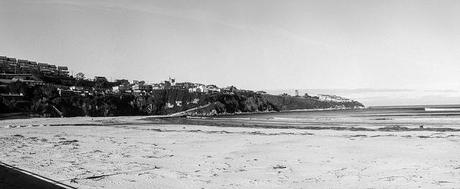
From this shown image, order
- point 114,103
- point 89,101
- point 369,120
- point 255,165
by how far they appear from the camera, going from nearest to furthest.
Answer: point 255,165, point 369,120, point 89,101, point 114,103

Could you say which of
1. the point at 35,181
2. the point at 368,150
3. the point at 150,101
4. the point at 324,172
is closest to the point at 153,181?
the point at 35,181

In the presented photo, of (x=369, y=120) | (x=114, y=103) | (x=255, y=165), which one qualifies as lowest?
(x=255, y=165)

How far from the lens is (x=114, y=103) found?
120438mm

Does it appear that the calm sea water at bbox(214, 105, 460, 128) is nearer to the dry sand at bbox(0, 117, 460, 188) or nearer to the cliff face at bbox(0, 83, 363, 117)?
the dry sand at bbox(0, 117, 460, 188)

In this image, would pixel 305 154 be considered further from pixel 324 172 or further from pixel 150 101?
pixel 150 101

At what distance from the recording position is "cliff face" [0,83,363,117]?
318 feet

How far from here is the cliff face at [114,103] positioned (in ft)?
318

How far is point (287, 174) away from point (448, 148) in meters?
13.4

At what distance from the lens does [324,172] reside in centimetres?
1677

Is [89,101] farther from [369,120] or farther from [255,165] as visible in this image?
[255,165]

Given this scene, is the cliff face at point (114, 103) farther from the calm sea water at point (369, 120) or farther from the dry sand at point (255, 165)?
the dry sand at point (255, 165)

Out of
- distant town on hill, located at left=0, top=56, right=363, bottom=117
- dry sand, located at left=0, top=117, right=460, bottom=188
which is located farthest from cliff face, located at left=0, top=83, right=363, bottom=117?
dry sand, located at left=0, top=117, right=460, bottom=188

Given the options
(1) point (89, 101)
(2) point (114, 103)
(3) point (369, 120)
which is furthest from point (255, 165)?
(2) point (114, 103)

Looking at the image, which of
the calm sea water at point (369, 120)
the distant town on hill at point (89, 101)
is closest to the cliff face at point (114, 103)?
the distant town on hill at point (89, 101)
